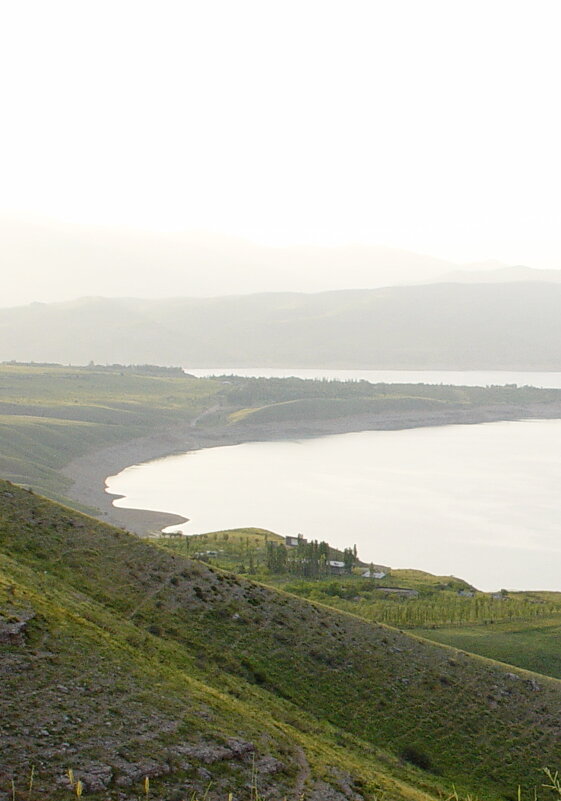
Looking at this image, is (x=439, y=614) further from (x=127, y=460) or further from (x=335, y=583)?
(x=127, y=460)

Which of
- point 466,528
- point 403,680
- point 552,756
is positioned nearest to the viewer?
point 552,756

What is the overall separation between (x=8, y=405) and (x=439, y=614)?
105 meters

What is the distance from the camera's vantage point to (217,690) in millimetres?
19234

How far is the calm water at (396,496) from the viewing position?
67.4 meters

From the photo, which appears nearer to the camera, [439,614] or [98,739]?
[98,739]

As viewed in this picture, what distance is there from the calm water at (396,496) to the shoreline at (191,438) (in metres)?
2.60

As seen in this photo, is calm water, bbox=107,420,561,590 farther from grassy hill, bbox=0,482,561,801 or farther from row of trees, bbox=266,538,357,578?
grassy hill, bbox=0,482,561,801

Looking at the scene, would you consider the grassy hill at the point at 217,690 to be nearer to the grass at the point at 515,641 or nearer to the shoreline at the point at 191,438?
the grass at the point at 515,641

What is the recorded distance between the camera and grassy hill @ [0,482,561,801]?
14.2m

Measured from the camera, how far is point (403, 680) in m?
24.0

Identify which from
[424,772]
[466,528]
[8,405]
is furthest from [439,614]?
[8,405]

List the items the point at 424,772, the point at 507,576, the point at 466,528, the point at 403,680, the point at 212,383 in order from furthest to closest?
the point at 212,383 < the point at 466,528 < the point at 507,576 < the point at 403,680 < the point at 424,772

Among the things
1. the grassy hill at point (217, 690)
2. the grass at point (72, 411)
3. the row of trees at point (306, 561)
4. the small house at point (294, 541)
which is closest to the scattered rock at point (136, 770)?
the grassy hill at point (217, 690)

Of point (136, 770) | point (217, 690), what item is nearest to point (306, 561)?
point (217, 690)
